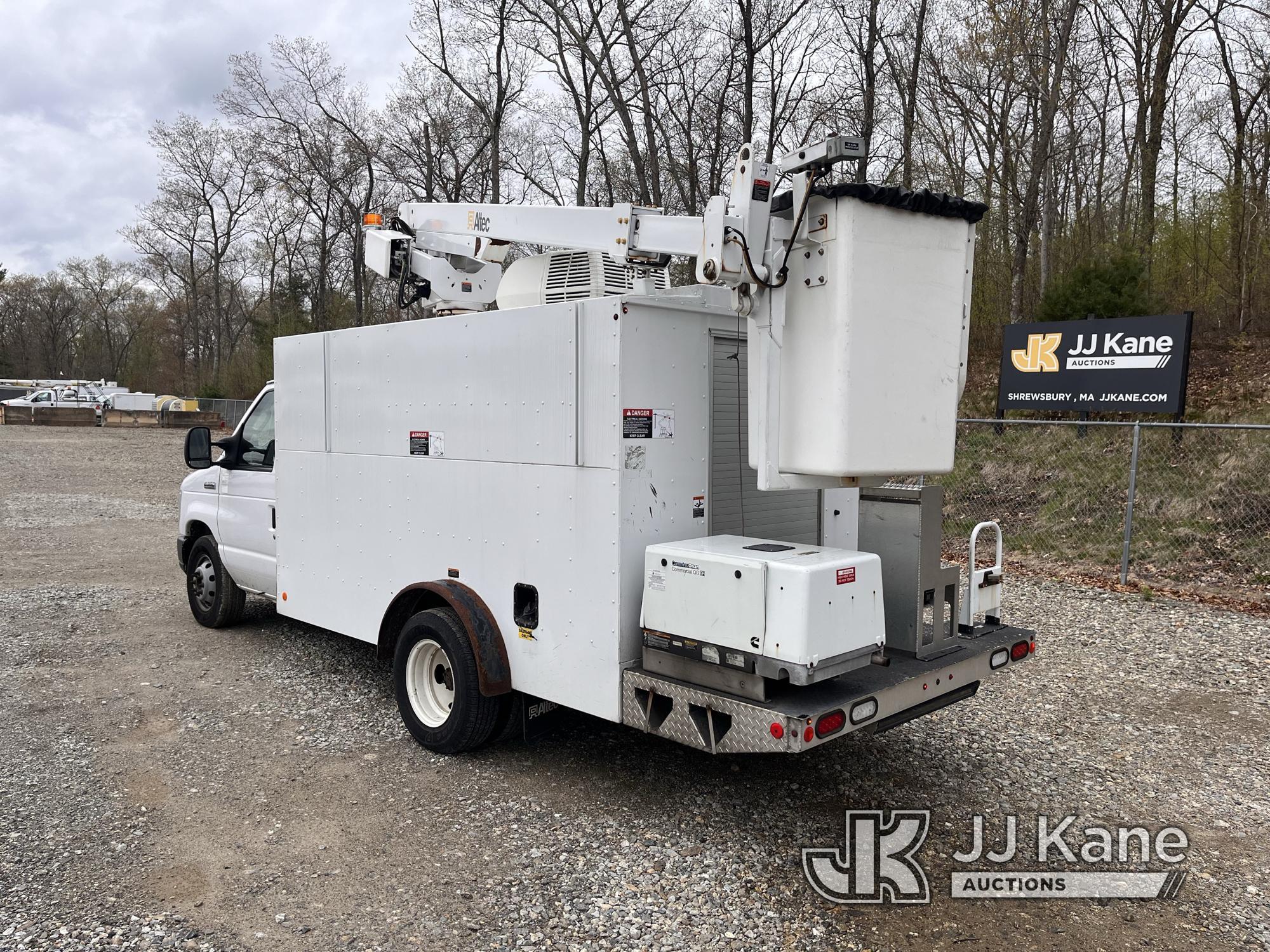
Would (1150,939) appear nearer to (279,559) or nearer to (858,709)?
(858,709)

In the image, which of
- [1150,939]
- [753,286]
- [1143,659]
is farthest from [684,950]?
[1143,659]

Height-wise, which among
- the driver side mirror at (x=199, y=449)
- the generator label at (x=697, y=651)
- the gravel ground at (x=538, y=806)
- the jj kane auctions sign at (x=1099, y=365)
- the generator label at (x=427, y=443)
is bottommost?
the gravel ground at (x=538, y=806)

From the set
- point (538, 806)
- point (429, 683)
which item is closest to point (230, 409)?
point (429, 683)

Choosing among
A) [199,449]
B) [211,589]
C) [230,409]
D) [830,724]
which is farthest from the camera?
[230,409]

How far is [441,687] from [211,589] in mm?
3823

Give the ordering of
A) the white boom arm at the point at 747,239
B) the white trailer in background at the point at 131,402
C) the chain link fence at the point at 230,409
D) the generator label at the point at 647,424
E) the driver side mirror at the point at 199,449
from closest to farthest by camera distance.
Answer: the white boom arm at the point at 747,239, the generator label at the point at 647,424, the driver side mirror at the point at 199,449, the chain link fence at the point at 230,409, the white trailer in background at the point at 131,402

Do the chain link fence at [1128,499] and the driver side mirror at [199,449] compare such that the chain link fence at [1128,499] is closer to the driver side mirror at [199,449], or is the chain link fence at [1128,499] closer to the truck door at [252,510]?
the truck door at [252,510]

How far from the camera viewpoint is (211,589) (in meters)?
7.91

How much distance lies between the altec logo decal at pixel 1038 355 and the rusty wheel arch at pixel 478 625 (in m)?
11.2

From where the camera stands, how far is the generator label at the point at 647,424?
13.4 ft

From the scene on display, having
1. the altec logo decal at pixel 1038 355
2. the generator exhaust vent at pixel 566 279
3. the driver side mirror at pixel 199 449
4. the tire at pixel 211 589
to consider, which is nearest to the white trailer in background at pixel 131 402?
the tire at pixel 211 589

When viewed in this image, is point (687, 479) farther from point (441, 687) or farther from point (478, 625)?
point (441, 687)

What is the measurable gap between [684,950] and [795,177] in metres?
3.07

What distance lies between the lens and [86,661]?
6906 millimetres
